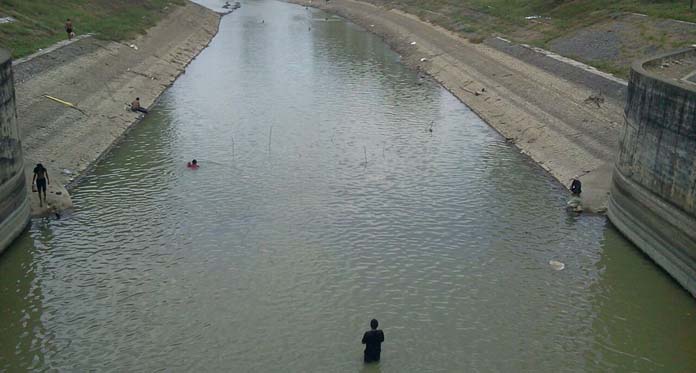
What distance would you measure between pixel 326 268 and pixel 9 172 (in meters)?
11.8

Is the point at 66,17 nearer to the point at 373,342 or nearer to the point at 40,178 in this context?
the point at 40,178

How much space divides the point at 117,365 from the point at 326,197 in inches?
559

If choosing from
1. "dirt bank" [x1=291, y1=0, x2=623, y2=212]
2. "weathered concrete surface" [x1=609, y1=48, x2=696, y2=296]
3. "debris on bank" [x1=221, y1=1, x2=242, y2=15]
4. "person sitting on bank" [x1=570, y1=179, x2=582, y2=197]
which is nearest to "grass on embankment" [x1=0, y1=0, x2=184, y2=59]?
"dirt bank" [x1=291, y1=0, x2=623, y2=212]

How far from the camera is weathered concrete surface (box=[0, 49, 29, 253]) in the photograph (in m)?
24.2

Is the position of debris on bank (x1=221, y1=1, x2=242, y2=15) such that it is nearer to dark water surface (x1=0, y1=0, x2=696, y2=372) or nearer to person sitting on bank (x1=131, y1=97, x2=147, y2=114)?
person sitting on bank (x1=131, y1=97, x2=147, y2=114)

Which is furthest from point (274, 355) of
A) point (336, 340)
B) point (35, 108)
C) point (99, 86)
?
→ point (99, 86)

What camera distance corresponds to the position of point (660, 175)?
2459 centimetres

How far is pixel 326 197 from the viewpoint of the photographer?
3109 cm

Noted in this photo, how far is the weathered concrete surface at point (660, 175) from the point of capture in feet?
74.4

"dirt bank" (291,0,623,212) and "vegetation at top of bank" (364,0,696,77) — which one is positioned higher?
"vegetation at top of bank" (364,0,696,77)

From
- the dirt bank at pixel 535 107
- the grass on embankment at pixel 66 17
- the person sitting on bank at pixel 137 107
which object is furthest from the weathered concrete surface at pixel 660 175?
the grass on embankment at pixel 66 17

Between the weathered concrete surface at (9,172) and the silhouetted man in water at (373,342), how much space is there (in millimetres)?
13636

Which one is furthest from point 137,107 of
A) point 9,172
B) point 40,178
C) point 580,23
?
point 580,23

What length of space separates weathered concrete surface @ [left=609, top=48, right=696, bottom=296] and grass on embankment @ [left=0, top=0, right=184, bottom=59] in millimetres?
37074
